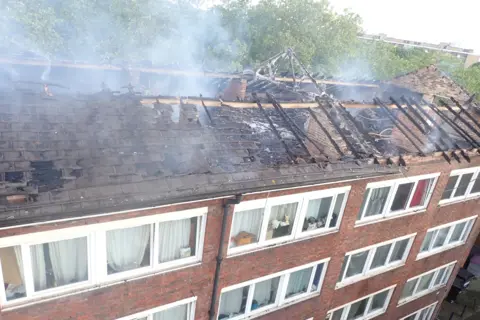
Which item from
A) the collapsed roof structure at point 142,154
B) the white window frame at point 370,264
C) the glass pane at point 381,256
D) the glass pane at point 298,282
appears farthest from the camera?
the glass pane at point 381,256

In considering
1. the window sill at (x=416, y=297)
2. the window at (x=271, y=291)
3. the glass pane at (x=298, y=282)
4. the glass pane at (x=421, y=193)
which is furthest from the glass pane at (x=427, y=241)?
the glass pane at (x=298, y=282)

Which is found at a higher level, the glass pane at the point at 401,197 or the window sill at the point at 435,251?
the glass pane at the point at 401,197

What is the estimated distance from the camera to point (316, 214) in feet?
28.9

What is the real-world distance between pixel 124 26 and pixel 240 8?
40.9 feet

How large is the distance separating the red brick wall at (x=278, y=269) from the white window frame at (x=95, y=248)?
13 centimetres

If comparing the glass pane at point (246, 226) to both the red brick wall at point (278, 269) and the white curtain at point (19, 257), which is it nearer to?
the red brick wall at point (278, 269)

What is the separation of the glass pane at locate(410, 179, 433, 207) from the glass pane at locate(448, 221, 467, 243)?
4175mm

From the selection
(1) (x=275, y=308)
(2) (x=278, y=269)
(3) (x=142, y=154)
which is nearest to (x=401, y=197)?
(2) (x=278, y=269)

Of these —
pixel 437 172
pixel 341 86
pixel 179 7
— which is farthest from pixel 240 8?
pixel 437 172

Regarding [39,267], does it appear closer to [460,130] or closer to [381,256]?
[381,256]

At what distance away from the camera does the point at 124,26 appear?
22.7 metres

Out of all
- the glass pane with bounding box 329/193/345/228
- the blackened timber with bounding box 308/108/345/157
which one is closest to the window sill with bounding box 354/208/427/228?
the glass pane with bounding box 329/193/345/228

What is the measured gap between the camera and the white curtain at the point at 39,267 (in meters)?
5.49

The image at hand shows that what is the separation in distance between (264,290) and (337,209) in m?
3.00
